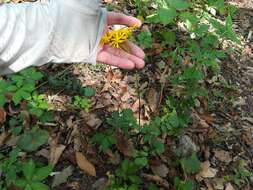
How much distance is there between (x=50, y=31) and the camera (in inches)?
89.6

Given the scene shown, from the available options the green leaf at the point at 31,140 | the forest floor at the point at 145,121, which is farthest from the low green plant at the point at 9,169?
the forest floor at the point at 145,121

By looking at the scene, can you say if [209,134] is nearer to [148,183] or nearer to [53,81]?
[148,183]

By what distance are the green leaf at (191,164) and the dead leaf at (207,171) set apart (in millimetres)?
108

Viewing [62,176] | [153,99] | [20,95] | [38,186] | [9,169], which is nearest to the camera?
[38,186]

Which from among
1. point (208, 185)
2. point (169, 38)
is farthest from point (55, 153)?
point (169, 38)

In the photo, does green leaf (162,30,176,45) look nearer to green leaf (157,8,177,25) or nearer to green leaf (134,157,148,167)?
green leaf (157,8,177,25)

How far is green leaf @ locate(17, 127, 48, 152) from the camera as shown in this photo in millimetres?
2566

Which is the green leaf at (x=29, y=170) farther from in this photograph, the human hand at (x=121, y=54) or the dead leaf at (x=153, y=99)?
the dead leaf at (x=153, y=99)

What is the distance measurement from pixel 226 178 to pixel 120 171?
0.83 metres

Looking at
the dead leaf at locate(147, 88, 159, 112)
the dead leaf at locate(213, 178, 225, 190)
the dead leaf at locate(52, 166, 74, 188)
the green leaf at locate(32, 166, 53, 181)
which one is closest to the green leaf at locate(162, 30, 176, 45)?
the dead leaf at locate(147, 88, 159, 112)

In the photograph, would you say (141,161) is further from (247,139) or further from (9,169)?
(247,139)

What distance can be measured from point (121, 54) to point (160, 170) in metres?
0.83

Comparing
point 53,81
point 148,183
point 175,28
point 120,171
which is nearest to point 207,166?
point 148,183

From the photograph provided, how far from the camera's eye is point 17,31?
7.24 feet
